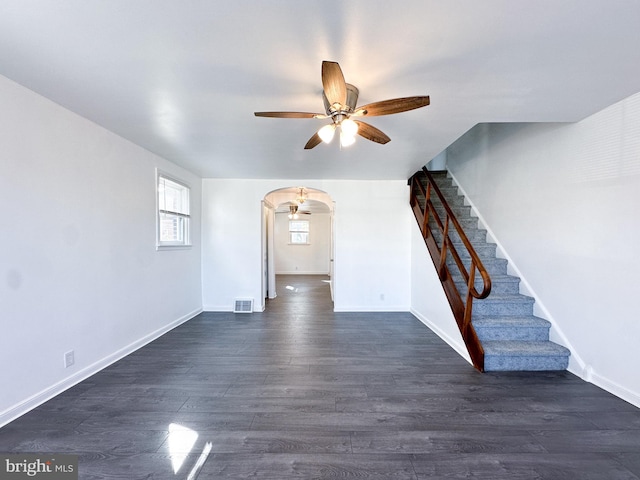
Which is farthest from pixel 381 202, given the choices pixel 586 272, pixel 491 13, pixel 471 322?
pixel 491 13

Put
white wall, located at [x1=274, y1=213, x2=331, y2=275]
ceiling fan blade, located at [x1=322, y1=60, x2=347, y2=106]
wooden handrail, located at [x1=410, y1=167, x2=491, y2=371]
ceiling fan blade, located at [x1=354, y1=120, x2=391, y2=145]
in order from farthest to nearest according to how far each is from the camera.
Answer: white wall, located at [x1=274, y1=213, x2=331, y2=275] → wooden handrail, located at [x1=410, y1=167, x2=491, y2=371] → ceiling fan blade, located at [x1=354, y1=120, x2=391, y2=145] → ceiling fan blade, located at [x1=322, y1=60, x2=347, y2=106]

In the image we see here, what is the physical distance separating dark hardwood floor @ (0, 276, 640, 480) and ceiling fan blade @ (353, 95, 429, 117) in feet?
7.39

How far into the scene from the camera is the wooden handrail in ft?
9.45

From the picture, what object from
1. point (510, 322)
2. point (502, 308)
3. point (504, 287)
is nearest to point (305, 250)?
point (504, 287)

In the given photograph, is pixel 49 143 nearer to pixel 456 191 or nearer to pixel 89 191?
pixel 89 191

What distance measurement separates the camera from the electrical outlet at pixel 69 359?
2492 millimetres

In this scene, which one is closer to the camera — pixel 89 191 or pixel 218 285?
pixel 89 191

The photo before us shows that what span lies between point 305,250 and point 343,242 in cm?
641

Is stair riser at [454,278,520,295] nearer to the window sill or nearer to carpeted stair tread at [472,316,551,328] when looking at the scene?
carpeted stair tread at [472,316,551,328]

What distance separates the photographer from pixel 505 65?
1864 mm

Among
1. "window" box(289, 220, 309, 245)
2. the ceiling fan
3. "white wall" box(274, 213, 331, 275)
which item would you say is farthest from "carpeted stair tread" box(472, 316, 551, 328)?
"window" box(289, 220, 309, 245)

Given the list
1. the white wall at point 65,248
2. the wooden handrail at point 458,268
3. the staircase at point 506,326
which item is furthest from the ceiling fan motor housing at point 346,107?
the staircase at point 506,326

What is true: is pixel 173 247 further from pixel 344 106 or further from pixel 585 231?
pixel 585 231

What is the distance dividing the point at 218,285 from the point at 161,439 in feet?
11.7
